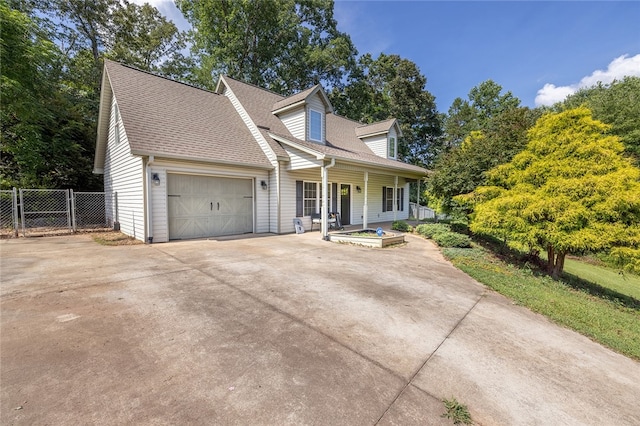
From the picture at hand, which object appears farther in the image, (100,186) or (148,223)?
(100,186)

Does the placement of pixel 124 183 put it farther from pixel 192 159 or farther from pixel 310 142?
pixel 310 142

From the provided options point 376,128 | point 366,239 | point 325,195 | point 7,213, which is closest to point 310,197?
point 325,195

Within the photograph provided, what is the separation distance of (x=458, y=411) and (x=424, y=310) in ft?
6.26

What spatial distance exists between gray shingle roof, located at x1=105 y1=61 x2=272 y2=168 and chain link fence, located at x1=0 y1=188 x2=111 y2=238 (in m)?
4.43

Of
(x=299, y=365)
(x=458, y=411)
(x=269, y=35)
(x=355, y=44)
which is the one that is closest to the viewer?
(x=458, y=411)

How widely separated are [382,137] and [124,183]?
43.3 feet

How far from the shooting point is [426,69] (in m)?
30.3

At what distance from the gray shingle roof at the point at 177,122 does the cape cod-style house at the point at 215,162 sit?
0.04 m

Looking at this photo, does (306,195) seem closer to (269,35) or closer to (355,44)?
(269,35)

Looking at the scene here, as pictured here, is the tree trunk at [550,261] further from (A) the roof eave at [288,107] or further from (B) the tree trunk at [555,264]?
(A) the roof eave at [288,107]

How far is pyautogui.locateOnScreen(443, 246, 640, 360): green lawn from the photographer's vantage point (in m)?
3.61

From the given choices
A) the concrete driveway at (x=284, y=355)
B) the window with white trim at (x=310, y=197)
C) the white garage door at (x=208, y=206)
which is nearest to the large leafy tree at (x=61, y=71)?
the white garage door at (x=208, y=206)

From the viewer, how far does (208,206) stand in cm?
960

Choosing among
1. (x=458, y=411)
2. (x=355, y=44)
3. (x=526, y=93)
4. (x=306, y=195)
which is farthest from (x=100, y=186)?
(x=526, y=93)
